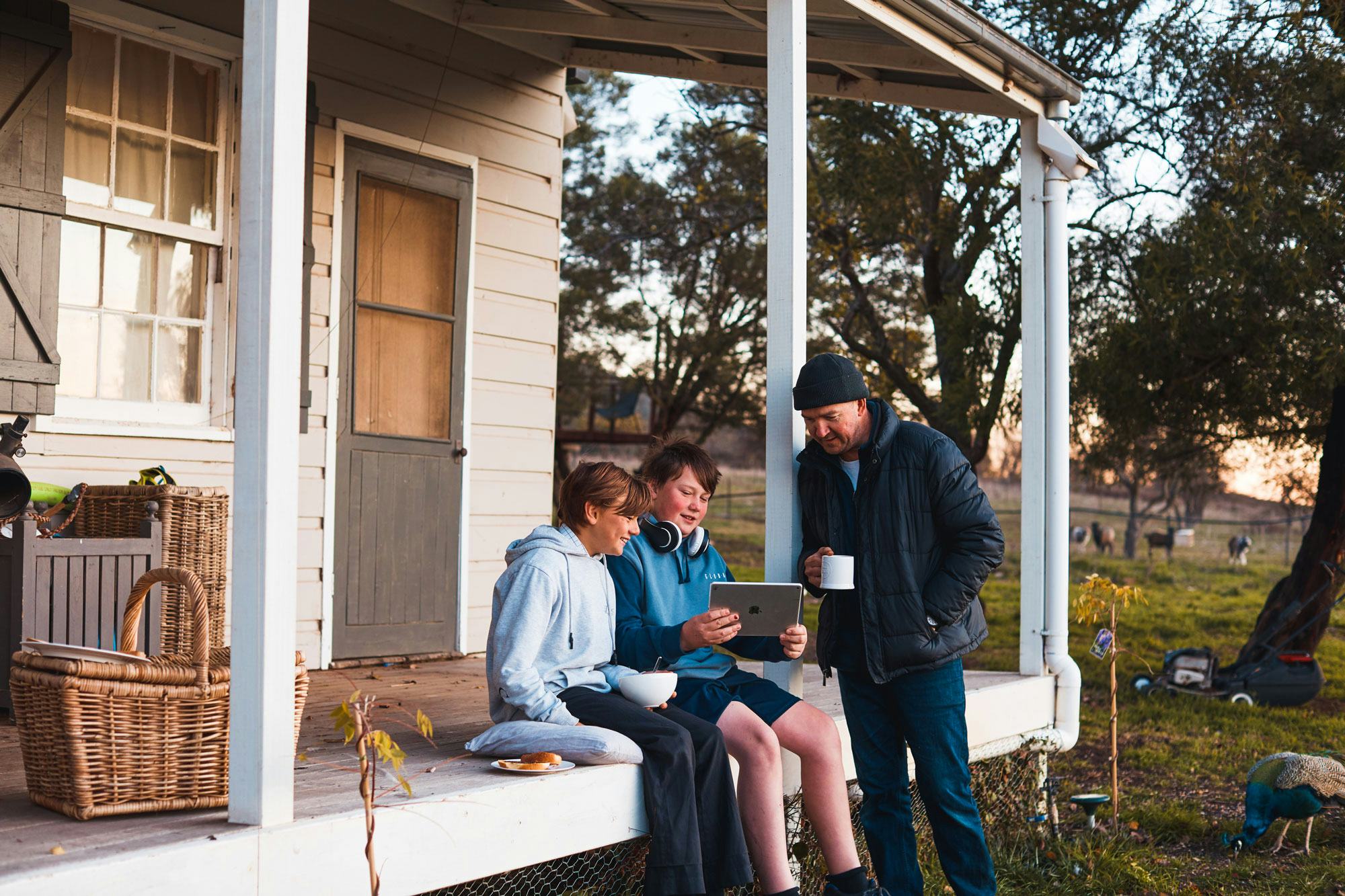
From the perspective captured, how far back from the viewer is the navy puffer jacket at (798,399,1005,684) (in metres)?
3.56

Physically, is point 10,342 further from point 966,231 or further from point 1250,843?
point 966,231

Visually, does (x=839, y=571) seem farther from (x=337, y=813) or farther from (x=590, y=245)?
(x=590, y=245)

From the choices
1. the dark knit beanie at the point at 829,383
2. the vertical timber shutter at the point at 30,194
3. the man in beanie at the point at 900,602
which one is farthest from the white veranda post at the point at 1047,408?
the vertical timber shutter at the point at 30,194

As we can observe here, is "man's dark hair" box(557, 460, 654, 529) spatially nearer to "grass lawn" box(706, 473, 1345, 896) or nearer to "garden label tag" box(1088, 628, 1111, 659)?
"grass lawn" box(706, 473, 1345, 896)

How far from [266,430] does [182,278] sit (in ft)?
9.20

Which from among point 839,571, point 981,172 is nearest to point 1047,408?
point 839,571

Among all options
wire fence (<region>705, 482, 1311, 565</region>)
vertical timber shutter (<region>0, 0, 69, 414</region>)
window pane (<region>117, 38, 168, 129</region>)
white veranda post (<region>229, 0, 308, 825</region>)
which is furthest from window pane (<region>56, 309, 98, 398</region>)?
wire fence (<region>705, 482, 1311, 565</region>)

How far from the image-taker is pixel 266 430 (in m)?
2.55

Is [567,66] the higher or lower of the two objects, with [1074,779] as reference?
higher

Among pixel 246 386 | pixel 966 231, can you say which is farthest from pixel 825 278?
pixel 246 386

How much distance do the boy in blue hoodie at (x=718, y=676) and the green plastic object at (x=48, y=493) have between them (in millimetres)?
2085

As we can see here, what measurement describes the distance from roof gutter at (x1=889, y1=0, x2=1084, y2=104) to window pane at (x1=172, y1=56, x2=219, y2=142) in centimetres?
271

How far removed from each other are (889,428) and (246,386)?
5.81 feet

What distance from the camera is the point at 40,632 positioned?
4.04 metres
